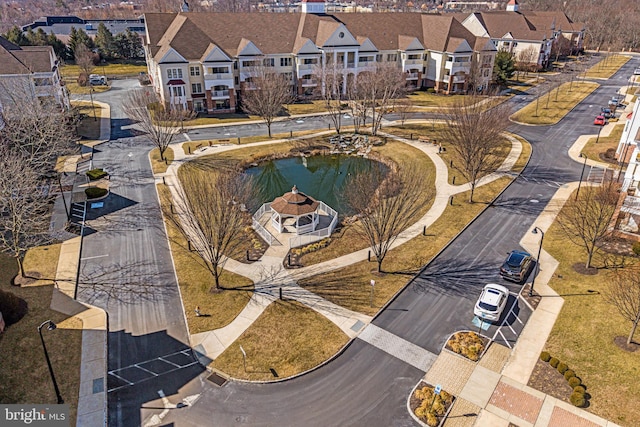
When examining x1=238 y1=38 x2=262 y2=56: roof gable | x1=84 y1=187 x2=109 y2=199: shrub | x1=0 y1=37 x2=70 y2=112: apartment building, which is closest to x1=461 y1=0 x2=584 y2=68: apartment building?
x1=238 y1=38 x2=262 y2=56: roof gable

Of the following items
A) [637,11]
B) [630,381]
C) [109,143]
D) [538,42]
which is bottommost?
[630,381]

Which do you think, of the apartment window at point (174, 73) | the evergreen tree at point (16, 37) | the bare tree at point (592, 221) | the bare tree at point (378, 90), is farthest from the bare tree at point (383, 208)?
the evergreen tree at point (16, 37)

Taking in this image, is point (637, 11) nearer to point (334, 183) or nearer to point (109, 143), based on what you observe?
point (334, 183)

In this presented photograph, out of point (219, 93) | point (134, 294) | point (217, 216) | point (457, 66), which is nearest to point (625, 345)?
point (217, 216)

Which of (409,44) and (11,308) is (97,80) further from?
(11,308)

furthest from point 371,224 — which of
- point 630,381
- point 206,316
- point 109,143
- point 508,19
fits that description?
point 508,19

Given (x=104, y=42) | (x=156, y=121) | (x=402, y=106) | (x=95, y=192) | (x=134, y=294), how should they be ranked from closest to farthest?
(x=134, y=294), (x=95, y=192), (x=156, y=121), (x=402, y=106), (x=104, y=42)
